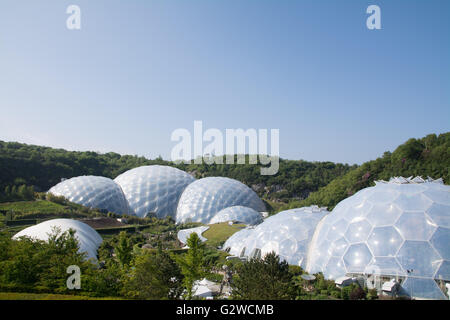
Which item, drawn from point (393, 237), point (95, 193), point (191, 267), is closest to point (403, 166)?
point (393, 237)

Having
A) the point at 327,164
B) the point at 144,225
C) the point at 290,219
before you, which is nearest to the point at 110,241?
the point at 144,225

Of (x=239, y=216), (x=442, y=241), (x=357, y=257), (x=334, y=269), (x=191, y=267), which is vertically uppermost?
(x=442, y=241)

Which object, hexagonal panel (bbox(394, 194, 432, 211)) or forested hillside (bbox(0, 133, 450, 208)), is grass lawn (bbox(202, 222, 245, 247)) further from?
hexagonal panel (bbox(394, 194, 432, 211))

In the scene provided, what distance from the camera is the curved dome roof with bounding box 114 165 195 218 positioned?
50.5 m

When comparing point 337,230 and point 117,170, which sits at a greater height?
point 337,230

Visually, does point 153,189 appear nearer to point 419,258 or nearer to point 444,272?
point 419,258

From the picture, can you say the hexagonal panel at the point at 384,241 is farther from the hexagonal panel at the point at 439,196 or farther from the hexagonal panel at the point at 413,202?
the hexagonal panel at the point at 439,196

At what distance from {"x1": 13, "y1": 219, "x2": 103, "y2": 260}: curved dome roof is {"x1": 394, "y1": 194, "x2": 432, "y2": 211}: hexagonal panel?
22.0 meters

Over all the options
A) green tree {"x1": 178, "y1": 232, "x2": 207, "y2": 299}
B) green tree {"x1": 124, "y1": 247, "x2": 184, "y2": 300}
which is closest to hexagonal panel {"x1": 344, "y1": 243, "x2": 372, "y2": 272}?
green tree {"x1": 178, "y1": 232, "x2": 207, "y2": 299}

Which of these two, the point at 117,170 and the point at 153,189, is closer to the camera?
the point at 153,189

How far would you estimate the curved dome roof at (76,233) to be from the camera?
83.9 feet

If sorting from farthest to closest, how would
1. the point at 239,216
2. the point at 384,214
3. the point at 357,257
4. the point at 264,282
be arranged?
A: the point at 239,216, the point at 384,214, the point at 357,257, the point at 264,282

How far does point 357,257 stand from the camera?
1817 centimetres

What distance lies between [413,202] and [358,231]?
371 cm
